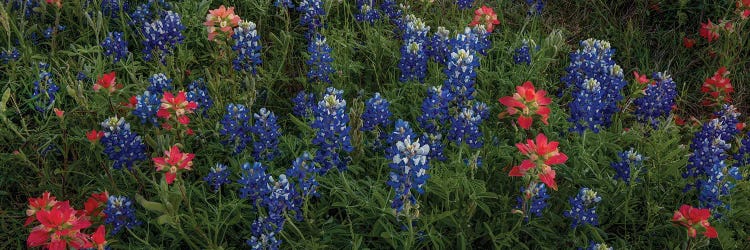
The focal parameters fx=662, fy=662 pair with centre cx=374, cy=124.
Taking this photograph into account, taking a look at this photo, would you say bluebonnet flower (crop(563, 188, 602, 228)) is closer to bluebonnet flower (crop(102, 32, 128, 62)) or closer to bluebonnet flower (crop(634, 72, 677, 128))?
bluebonnet flower (crop(634, 72, 677, 128))

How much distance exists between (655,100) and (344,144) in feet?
4.74

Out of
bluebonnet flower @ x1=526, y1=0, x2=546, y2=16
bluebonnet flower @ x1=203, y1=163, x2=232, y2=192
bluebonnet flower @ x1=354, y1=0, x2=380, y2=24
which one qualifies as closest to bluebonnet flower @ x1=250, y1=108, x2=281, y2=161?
bluebonnet flower @ x1=203, y1=163, x2=232, y2=192

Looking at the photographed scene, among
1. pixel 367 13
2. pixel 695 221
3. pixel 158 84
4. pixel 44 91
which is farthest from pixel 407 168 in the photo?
pixel 44 91

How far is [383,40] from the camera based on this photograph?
362 centimetres

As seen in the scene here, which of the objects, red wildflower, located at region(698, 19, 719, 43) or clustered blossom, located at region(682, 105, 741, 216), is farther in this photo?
red wildflower, located at region(698, 19, 719, 43)

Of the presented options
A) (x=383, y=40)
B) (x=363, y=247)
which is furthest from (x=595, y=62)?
(x=363, y=247)

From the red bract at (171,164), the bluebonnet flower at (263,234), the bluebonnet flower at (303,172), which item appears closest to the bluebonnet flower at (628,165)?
the bluebonnet flower at (303,172)

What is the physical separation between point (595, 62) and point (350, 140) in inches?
47.2

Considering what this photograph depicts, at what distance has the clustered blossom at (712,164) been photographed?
7.89 ft

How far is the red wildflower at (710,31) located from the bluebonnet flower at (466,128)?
2.16 meters

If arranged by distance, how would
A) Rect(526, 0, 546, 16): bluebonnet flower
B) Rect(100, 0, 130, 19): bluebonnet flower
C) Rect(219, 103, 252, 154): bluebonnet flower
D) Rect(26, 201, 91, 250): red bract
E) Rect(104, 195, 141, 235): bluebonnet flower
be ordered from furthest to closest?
1. Rect(526, 0, 546, 16): bluebonnet flower
2. Rect(100, 0, 130, 19): bluebonnet flower
3. Rect(219, 103, 252, 154): bluebonnet flower
4. Rect(104, 195, 141, 235): bluebonnet flower
5. Rect(26, 201, 91, 250): red bract

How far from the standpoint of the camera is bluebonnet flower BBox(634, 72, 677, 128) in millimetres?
2924

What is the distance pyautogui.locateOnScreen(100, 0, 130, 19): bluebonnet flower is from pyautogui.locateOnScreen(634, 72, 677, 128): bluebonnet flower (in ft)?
8.82

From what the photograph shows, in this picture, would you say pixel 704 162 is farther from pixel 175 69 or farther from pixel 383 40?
pixel 175 69
